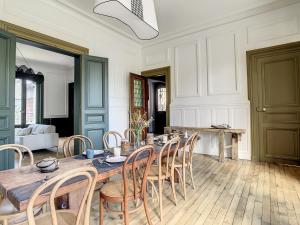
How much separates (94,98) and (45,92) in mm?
5212

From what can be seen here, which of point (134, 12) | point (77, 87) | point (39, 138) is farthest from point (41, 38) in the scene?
point (39, 138)

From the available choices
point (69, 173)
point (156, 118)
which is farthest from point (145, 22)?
point (156, 118)

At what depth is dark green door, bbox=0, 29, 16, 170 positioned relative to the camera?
2783 millimetres

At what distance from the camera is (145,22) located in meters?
2.36

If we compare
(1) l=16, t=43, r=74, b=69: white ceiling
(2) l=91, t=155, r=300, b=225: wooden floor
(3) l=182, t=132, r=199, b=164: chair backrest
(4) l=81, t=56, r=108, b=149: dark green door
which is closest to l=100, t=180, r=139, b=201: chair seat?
(2) l=91, t=155, r=300, b=225: wooden floor

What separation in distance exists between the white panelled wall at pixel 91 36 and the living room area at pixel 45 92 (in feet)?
7.73

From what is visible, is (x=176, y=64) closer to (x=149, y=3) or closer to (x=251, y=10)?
(x=251, y=10)

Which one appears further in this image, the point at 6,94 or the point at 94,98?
the point at 94,98

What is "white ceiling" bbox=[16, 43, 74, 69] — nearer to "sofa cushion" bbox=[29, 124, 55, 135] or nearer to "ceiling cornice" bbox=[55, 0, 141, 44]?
"sofa cushion" bbox=[29, 124, 55, 135]

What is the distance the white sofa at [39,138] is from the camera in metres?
5.14

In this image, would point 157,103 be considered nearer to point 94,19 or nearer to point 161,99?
point 161,99

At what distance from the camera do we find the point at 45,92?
8.22 metres

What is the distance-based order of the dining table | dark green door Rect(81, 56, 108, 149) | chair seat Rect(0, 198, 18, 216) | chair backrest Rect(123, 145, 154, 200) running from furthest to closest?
dark green door Rect(81, 56, 108, 149)
chair backrest Rect(123, 145, 154, 200)
chair seat Rect(0, 198, 18, 216)
the dining table

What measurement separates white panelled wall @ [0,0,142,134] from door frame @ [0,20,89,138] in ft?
0.35
